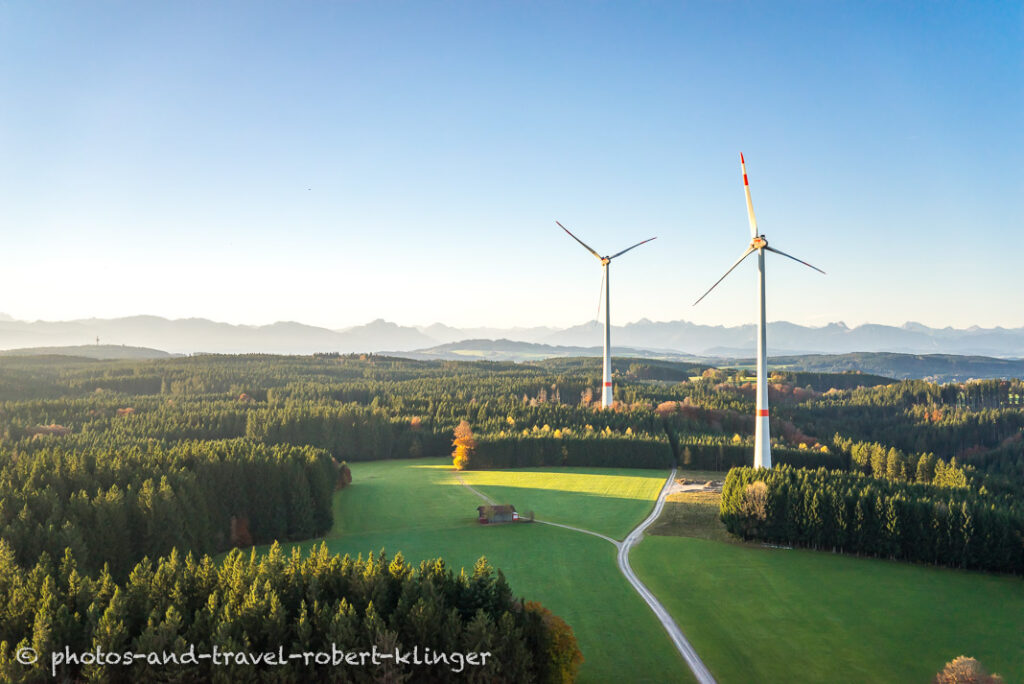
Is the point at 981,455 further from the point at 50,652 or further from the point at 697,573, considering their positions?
the point at 50,652

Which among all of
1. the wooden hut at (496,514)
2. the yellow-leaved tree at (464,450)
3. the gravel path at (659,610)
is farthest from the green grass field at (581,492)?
the wooden hut at (496,514)

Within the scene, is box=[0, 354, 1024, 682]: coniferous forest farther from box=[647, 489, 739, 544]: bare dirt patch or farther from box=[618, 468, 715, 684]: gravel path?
box=[618, 468, 715, 684]: gravel path

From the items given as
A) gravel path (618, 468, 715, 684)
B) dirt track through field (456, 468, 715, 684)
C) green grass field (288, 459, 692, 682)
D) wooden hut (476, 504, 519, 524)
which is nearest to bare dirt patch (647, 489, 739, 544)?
dirt track through field (456, 468, 715, 684)

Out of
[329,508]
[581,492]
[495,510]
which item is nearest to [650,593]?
[495,510]

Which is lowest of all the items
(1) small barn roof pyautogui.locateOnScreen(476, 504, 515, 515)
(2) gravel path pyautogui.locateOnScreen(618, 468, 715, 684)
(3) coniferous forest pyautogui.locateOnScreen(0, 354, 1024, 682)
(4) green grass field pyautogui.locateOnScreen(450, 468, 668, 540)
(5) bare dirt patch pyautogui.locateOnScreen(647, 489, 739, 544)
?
(4) green grass field pyautogui.locateOnScreen(450, 468, 668, 540)

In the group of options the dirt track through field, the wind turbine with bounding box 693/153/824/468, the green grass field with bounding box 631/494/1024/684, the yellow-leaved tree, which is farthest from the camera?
the yellow-leaved tree

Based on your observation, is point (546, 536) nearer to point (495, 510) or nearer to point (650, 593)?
point (495, 510)

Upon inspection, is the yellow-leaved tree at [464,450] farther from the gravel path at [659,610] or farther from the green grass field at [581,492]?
Result: the gravel path at [659,610]
